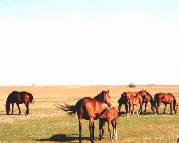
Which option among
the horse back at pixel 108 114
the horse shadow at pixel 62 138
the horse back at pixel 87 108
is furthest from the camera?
the horse shadow at pixel 62 138

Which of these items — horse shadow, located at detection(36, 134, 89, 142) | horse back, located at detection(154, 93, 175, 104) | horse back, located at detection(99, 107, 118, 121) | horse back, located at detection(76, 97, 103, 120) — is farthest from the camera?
horse back, located at detection(154, 93, 175, 104)

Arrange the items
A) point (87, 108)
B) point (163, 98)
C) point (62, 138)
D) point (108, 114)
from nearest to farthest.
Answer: point (87, 108) → point (108, 114) → point (62, 138) → point (163, 98)

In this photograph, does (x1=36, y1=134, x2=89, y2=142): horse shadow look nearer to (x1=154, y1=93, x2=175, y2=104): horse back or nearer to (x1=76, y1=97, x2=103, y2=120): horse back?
(x1=76, y1=97, x2=103, y2=120): horse back

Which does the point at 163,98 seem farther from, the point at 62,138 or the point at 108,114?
the point at 108,114

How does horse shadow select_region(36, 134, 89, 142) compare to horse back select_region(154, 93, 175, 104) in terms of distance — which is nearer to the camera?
horse shadow select_region(36, 134, 89, 142)

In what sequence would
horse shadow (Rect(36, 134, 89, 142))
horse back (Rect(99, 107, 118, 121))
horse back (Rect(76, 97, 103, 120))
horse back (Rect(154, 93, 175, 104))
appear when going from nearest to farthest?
horse back (Rect(76, 97, 103, 120)), horse back (Rect(99, 107, 118, 121)), horse shadow (Rect(36, 134, 89, 142)), horse back (Rect(154, 93, 175, 104))

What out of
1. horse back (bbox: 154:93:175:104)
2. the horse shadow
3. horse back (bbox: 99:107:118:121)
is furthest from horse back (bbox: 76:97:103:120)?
horse back (bbox: 154:93:175:104)

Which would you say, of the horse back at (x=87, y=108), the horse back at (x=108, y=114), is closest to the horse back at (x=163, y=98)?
the horse back at (x=108, y=114)

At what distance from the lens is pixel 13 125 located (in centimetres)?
3097

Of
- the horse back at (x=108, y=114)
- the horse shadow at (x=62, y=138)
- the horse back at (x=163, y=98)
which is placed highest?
the horse back at (x=163, y=98)

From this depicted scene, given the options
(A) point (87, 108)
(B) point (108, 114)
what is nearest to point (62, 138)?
(B) point (108, 114)

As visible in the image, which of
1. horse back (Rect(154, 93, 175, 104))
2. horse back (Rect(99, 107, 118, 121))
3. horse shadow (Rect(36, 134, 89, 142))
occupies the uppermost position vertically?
horse back (Rect(154, 93, 175, 104))

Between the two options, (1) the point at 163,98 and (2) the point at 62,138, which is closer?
(2) the point at 62,138

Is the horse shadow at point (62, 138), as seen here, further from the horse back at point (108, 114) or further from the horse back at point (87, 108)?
the horse back at point (87, 108)
